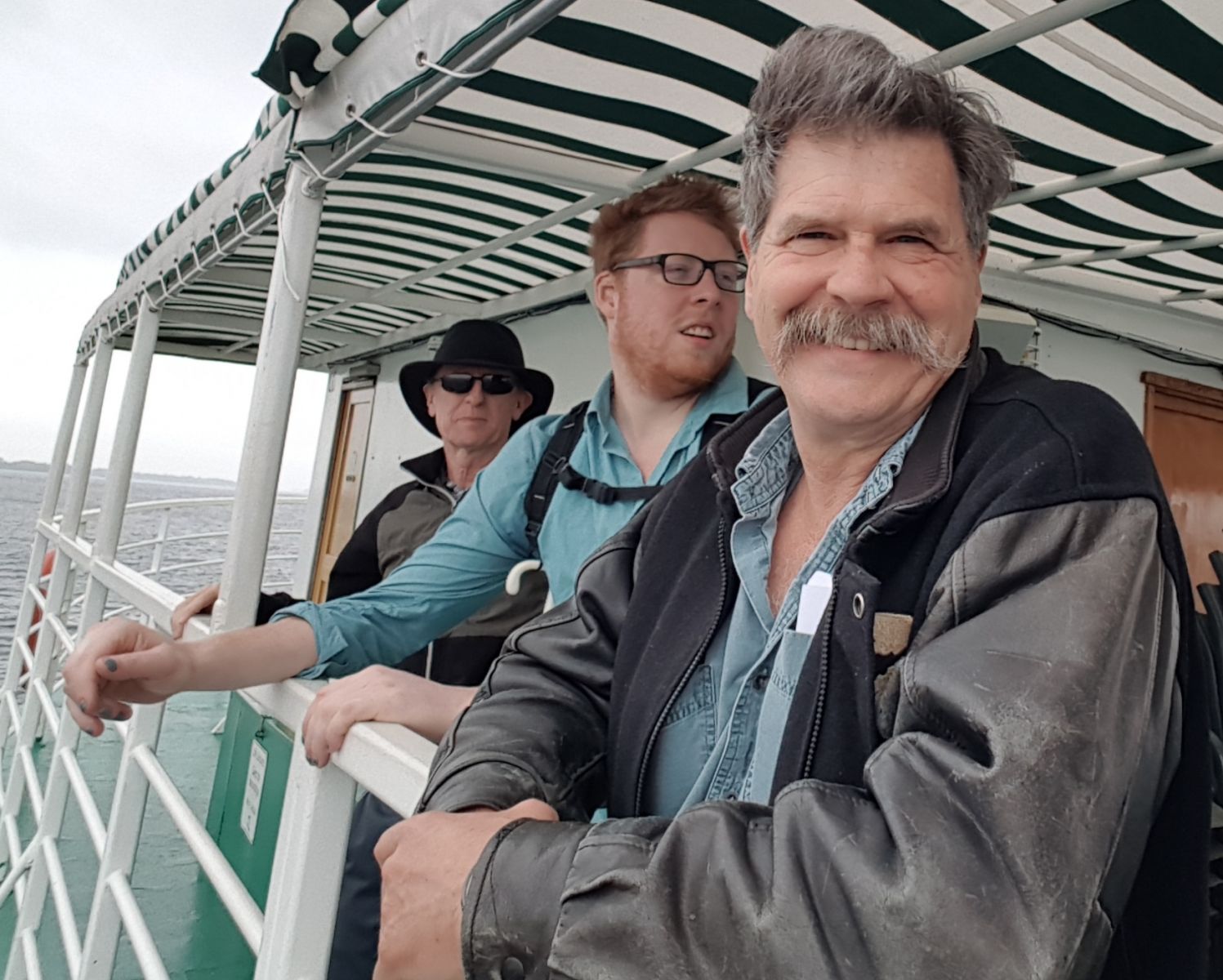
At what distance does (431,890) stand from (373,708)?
1.79 ft

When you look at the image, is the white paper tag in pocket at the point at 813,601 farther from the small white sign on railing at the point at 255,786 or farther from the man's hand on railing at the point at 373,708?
the small white sign on railing at the point at 255,786

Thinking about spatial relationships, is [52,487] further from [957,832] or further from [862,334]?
[957,832]

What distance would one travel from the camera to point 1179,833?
74cm

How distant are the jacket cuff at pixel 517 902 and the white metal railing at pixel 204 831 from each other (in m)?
0.38

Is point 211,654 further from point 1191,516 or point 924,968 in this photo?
point 1191,516

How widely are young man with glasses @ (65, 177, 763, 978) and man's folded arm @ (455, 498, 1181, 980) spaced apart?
99 cm

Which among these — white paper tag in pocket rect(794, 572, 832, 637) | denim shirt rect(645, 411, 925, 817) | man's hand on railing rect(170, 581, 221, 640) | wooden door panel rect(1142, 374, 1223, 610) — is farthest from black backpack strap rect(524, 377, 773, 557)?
wooden door panel rect(1142, 374, 1223, 610)

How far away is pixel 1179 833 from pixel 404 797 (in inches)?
33.5

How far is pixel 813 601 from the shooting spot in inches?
37.4

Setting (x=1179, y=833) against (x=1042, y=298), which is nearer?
(x=1179, y=833)

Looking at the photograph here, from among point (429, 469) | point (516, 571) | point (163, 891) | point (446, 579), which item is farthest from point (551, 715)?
point (163, 891)

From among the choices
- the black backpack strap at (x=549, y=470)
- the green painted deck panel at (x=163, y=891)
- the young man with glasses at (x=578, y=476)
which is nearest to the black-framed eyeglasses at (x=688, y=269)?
the young man with glasses at (x=578, y=476)

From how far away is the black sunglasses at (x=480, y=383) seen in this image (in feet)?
9.25

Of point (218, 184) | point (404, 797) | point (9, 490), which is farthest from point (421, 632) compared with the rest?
point (9, 490)
